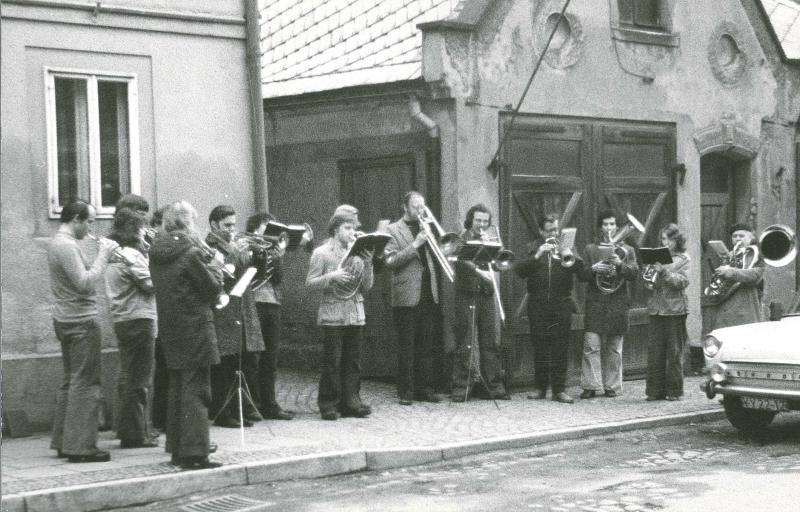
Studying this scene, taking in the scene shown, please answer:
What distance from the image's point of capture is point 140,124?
1122 cm

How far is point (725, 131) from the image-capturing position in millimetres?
16438

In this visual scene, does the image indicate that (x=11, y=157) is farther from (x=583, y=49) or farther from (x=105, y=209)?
(x=583, y=49)

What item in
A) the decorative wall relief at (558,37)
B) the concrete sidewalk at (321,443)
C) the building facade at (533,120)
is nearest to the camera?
the concrete sidewalk at (321,443)

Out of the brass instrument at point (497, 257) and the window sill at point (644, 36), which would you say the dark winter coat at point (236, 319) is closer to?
the brass instrument at point (497, 257)

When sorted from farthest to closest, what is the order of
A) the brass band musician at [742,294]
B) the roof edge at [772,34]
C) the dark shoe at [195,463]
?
1. the roof edge at [772,34]
2. the brass band musician at [742,294]
3. the dark shoe at [195,463]

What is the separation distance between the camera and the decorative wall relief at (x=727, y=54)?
16.3 m

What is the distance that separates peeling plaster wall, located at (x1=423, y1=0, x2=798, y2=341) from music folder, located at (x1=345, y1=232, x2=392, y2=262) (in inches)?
75.6

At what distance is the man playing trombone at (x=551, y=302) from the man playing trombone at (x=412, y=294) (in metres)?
1.08

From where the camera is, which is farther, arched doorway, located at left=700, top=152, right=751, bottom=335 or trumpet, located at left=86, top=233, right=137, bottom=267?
arched doorway, located at left=700, top=152, right=751, bottom=335

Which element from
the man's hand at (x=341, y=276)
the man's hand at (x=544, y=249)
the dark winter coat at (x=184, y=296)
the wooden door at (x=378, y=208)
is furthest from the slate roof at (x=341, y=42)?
the dark winter coat at (x=184, y=296)

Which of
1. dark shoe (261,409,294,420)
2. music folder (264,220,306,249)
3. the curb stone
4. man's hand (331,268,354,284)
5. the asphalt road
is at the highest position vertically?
music folder (264,220,306,249)

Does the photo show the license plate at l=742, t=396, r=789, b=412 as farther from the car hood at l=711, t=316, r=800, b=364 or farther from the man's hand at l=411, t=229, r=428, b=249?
the man's hand at l=411, t=229, r=428, b=249

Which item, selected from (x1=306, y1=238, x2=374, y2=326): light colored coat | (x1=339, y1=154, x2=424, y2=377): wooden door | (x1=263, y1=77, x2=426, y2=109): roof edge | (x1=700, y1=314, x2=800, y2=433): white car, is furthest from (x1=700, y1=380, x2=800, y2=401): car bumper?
(x1=263, y1=77, x2=426, y2=109): roof edge

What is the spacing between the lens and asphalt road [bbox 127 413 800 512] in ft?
25.6
